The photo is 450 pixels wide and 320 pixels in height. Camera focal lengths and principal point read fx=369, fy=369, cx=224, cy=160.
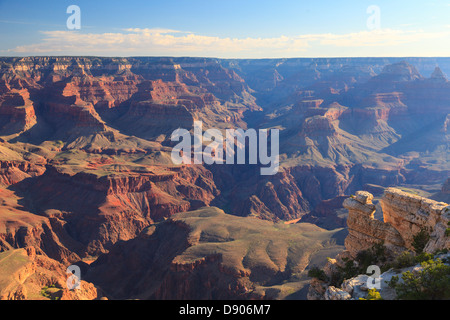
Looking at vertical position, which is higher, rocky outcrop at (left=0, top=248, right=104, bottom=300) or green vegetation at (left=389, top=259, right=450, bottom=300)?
green vegetation at (left=389, top=259, right=450, bottom=300)

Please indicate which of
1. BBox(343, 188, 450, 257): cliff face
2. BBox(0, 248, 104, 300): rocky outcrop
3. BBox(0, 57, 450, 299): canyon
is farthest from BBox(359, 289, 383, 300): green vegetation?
BBox(0, 248, 104, 300): rocky outcrop

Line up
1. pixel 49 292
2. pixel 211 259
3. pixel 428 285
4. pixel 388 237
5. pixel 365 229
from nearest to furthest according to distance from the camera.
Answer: pixel 428 285, pixel 388 237, pixel 365 229, pixel 49 292, pixel 211 259

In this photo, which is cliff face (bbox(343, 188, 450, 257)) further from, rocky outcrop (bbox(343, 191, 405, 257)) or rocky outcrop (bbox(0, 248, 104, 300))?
rocky outcrop (bbox(0, 248, 104, 300))

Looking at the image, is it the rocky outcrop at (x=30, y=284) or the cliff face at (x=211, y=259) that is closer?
Answer: the rocky outcrop at (x=30, y=284)

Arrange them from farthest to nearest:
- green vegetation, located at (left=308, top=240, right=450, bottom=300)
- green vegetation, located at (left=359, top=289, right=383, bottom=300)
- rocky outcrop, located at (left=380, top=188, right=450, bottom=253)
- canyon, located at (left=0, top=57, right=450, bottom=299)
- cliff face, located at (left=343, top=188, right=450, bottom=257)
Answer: canyon, located at (left=0, top=57, right=450, bottom=299)
cliff face, located at (left=343, top=188, right=450, bottom=257)
rocky outcrop, located at (left=380, top=188, right=450, bottom=253)
green vegetation, located at (left=359, top=289, right=383, bottom=300)
green vegetation, located at (left=308, top=240, right=450, bottom=300)

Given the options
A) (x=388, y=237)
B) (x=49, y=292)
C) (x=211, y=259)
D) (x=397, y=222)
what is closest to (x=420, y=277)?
(x=388, y=237)

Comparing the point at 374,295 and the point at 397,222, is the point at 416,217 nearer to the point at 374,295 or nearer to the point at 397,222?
the point at 397,222

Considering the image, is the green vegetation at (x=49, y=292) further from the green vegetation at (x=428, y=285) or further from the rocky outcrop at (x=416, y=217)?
the green vegetation at (x=428, y=285)

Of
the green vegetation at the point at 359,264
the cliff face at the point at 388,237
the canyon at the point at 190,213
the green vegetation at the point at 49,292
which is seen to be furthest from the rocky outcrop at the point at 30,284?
the cliff face at the point at 388,237
